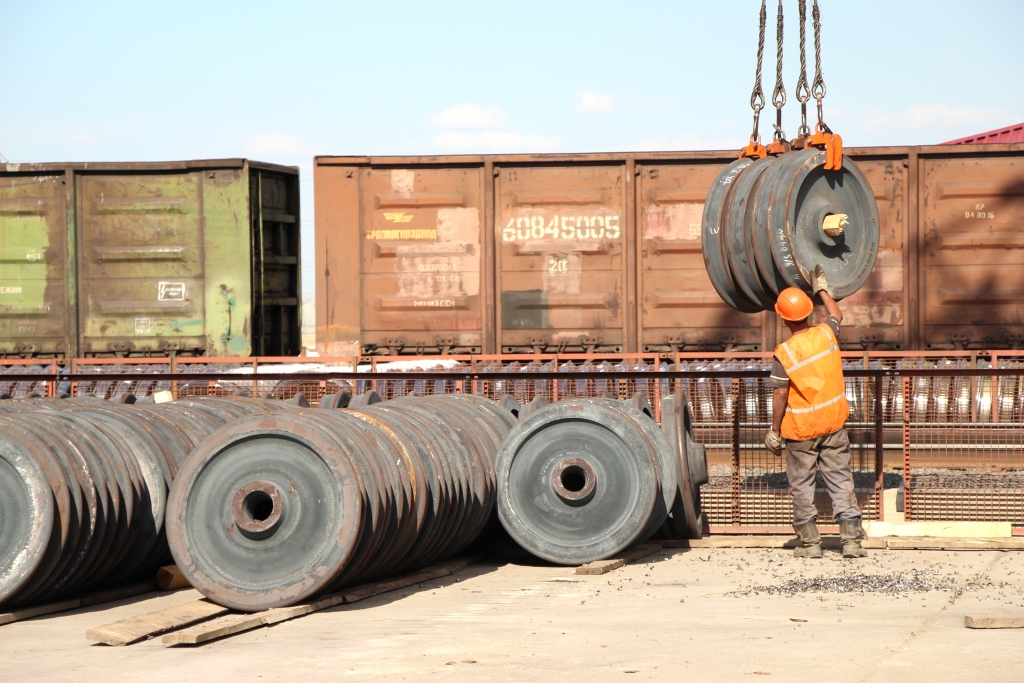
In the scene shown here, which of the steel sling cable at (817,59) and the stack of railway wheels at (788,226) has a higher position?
the steel sling cable at (817,59)

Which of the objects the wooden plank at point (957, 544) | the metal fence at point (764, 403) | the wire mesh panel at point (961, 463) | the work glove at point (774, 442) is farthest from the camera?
the wire mesh panel at point (961, 463)

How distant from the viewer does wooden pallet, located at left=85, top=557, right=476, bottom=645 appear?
5.14m

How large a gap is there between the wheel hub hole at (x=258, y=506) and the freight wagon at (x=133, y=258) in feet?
30.4

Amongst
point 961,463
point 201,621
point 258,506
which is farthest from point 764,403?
point 201,621

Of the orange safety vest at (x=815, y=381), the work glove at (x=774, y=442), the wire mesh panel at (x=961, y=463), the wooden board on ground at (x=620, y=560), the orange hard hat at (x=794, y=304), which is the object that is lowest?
the wooden board on ground at (x=620, y=560)

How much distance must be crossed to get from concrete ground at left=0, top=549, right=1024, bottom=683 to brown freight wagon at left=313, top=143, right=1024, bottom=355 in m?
8.11

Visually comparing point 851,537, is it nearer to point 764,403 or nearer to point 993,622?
point 993,622

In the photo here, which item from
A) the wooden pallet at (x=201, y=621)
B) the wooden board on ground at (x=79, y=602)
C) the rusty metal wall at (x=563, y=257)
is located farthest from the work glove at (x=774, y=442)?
the rusty metal wall at (x=563, y=257)

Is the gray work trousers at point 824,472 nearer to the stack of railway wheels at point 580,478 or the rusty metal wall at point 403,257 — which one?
the stack of railway wheels at point 580,478

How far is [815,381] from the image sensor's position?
7195 mm

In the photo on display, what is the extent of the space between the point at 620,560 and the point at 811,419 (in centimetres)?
147

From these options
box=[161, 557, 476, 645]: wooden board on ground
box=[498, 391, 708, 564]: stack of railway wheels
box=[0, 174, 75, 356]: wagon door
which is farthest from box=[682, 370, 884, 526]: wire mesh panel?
box=[0, 174, 75, 356]: wagon door

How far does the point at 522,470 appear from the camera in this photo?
7113 mm

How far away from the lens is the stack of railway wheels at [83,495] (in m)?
5.75
